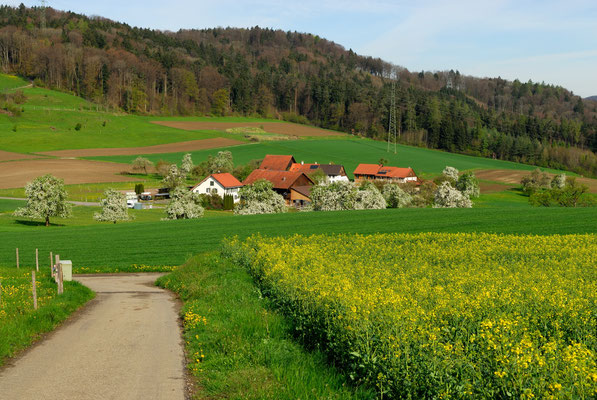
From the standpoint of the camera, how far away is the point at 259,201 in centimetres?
7362

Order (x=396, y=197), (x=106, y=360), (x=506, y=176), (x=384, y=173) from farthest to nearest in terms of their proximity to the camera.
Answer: (x=506, y=176)
(x=384, y=173)
(x=396, y=197)
(x=106, y=360)

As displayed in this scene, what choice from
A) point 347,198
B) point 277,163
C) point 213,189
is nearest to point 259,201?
point 347,198

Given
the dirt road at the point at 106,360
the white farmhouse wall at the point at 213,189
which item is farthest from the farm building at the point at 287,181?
the dirt road at the point at 106,360

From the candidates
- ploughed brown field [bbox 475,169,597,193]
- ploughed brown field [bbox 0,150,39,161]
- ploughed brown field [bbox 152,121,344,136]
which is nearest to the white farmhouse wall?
ploughed brown field [bbox 0,150,39,161]

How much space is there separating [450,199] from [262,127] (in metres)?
109

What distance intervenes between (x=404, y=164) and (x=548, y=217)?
9766cm

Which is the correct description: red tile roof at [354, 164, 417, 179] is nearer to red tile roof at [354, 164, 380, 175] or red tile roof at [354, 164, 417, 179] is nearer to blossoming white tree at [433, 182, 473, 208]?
red tile roof at [354, 164, 380, 175]

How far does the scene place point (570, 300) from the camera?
1105cm

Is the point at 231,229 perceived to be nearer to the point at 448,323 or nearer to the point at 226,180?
the point at 448,323

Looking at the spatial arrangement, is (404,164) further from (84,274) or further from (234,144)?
(84,274)

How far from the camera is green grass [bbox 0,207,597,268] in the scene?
3625cm

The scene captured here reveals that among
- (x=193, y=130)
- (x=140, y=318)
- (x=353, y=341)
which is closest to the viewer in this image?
(x=353, y=341)

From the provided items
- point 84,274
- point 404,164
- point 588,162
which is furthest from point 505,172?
Answer: point 84,274

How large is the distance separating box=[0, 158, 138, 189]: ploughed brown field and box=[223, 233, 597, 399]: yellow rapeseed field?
9463 cm
